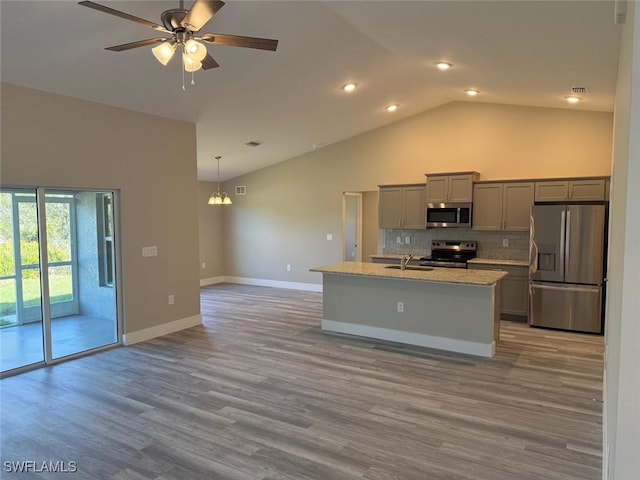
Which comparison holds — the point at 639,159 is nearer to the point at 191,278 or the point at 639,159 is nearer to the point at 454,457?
the point at 454,457

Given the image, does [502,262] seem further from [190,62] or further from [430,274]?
[190,62]

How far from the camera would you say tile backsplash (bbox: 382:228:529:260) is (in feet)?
22.2

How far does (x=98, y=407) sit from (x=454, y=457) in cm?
289

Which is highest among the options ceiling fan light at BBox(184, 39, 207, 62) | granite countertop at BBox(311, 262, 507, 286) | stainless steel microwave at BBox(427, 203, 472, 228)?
ceiling fan light at BBox(184, 39, 207, 62)

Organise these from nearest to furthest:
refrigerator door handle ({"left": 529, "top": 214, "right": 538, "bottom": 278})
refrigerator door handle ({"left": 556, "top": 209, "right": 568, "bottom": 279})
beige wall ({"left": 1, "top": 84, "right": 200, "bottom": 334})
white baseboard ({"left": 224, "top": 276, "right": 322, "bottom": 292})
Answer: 1. beige wall ({"left": 1, "top": 84, "right": 200, "bottom": 334})
2. refrigerator door handle ({"left": 556, "top": 209, "right": 568, "bottom": 279})
3. refrigerator door handle ({"left": 529, "top": 214, "right": 538, "bottom": 278})
4. white baseboard ({"left": 224, "top": 276, "right": 322, "bottom": 292})

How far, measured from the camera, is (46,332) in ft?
15.0

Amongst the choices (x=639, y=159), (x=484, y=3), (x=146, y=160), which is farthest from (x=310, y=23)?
(x=639, y=159)

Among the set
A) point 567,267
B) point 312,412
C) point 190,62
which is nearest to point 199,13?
point 190,62

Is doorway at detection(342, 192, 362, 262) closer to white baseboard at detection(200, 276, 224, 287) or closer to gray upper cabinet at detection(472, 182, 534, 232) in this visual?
gray upper cabinet at detection(472, 182, 534, 232)

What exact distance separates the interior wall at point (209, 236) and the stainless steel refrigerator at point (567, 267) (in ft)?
22.1

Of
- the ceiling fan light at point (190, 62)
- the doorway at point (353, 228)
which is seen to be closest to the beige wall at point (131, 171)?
the ceiling fan light at point (190, 62)

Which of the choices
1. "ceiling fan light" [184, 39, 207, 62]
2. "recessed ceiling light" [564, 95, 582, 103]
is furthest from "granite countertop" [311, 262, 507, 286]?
"ceiling fan light" [184, 39, 207, 62]

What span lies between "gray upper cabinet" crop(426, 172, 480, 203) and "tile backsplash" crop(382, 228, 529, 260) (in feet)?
2.03

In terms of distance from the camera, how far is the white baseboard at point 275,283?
8922mm
